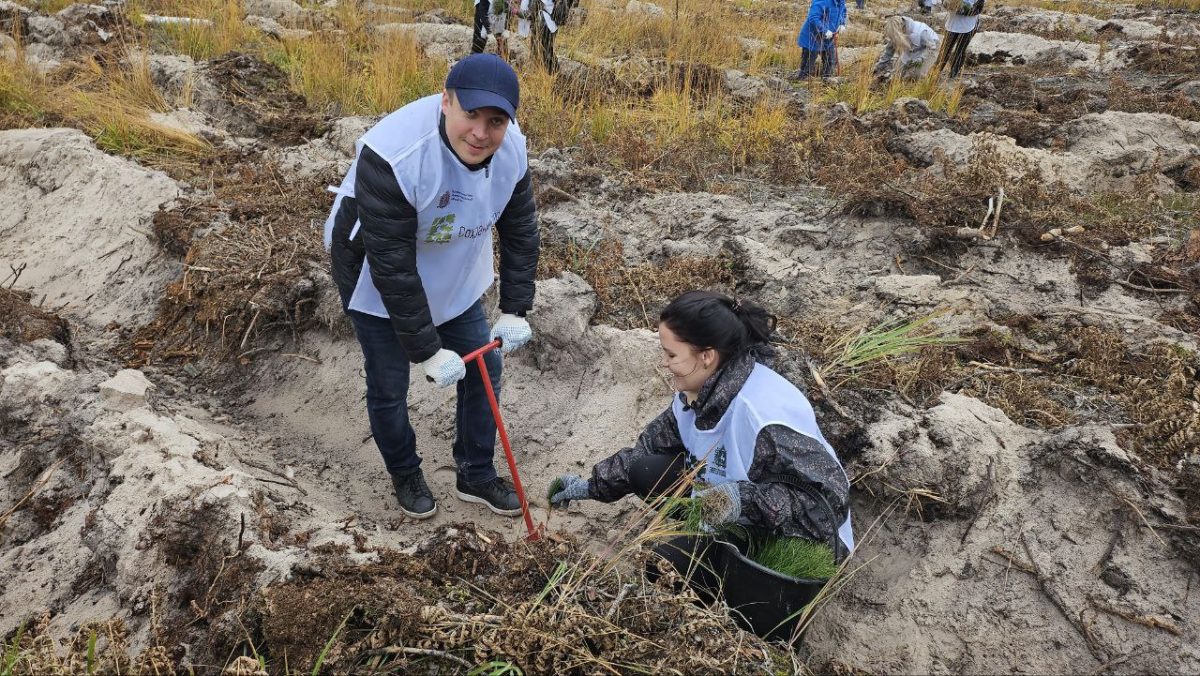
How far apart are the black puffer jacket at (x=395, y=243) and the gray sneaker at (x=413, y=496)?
81 centimetres

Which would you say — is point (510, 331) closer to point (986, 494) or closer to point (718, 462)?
point (718, 462)

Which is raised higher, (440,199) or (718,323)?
(440,199)

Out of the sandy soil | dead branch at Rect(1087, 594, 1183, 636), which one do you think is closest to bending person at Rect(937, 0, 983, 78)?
the sandy soil

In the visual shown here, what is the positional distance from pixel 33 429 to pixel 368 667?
7.78ft

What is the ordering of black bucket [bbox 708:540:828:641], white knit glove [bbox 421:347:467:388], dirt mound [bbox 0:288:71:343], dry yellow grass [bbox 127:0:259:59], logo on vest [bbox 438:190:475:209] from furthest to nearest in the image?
dry yellow grass [bbox 127:0:259:59] → dirt mound [bbox 0:288:71:343] → white knit glove [bbox 421:347:467:388] → logo on vest [bbox 438:190:475:209] → black bucket [bbox 708:540:828:641]

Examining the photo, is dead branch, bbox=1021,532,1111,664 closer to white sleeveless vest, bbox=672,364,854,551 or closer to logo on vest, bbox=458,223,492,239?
white sleeveless vest, bbox=672,364,854,551

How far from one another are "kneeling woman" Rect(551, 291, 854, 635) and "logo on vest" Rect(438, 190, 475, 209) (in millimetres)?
797

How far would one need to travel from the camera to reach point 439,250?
279 centimetres

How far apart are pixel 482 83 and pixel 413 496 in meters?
1.82

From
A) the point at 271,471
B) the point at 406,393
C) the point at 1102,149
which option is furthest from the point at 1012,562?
the point at 1102,149

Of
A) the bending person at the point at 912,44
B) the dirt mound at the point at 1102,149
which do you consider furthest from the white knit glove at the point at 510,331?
the bending person at the point at 912,44

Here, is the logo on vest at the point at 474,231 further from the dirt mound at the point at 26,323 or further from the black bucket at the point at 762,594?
the dirt mound at the point at 26,323

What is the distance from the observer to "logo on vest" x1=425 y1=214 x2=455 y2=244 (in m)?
2.66

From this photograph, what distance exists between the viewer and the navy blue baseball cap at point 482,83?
2338mm
